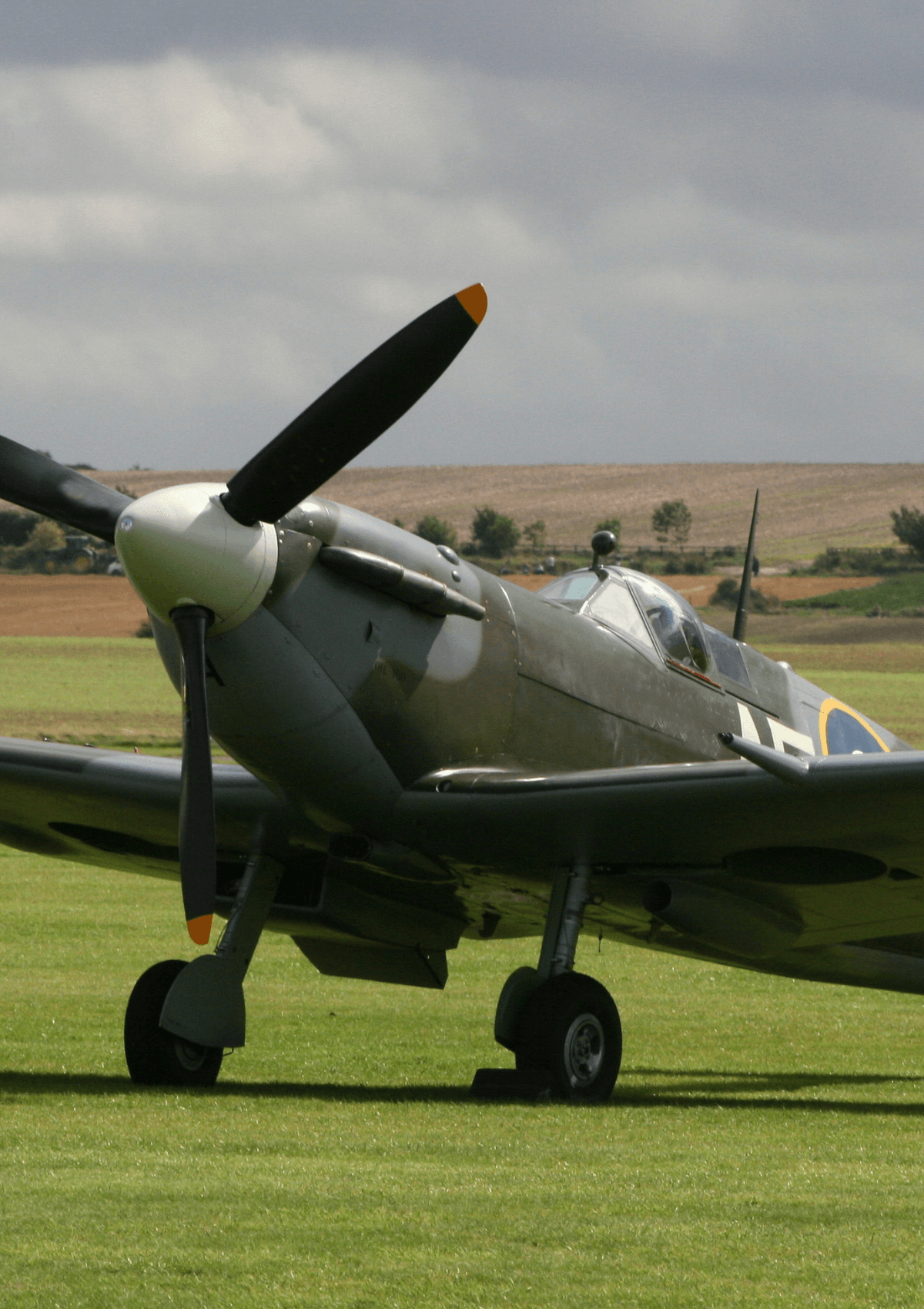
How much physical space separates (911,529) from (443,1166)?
115m

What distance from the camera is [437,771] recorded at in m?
9.01

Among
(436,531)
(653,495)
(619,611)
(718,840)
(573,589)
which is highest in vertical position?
→ (653,495)

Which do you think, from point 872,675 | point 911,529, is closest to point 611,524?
point 911,529

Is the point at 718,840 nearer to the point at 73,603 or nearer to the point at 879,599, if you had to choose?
the point at 73,603

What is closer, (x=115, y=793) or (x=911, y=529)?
(x=115, y=793)

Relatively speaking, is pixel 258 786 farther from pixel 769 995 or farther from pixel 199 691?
pixel 769 995

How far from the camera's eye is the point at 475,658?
358 inches

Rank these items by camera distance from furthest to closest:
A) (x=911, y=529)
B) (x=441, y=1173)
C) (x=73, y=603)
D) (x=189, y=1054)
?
(x=911, y=529) < (x=73, y=603) < (x=189, y=1054) < (x=441, y=1173)

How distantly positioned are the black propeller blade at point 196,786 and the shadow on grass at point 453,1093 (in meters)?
1.25

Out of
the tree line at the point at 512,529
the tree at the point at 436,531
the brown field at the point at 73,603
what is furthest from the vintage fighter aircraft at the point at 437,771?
the tree line at the point at 512,529

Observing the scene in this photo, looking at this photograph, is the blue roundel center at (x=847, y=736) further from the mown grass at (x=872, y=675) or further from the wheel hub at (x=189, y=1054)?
the mown grass at (x=872, y=675)

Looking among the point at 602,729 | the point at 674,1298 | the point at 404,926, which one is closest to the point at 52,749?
the point at 404,926

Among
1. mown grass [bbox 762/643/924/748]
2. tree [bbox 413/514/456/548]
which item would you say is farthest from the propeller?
tree [bbox 413/514/456/548]

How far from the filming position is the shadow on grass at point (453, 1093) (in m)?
8.86
